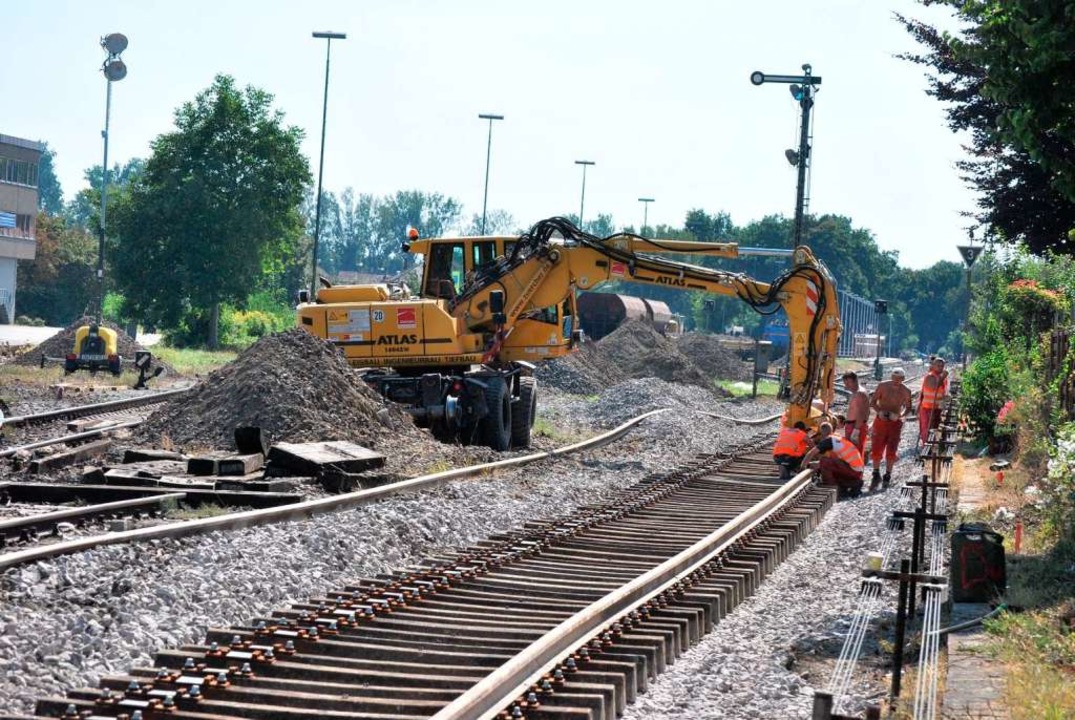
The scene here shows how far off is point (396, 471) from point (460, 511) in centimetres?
371

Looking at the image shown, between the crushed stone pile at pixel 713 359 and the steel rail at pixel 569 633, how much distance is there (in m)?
48.2

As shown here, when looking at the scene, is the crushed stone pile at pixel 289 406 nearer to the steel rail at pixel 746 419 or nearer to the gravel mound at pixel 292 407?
the gravel mound at pixel 292 407

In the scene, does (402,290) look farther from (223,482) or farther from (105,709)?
(105,709)

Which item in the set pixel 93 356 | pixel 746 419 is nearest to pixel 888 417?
pixel 746 419

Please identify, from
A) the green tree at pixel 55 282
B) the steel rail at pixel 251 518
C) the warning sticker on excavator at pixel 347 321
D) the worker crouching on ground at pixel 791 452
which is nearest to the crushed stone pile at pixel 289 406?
the warning sticker on excavator at pixel 347 321

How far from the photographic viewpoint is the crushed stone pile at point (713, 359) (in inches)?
2479

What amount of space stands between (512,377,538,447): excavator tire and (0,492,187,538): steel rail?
11.8 meters

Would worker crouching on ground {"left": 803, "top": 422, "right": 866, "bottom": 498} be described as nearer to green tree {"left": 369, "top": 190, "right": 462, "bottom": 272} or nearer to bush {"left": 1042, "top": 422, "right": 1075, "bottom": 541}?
bush {"left": 1042, "top": 422, "right": 1075, "bottom": 541}

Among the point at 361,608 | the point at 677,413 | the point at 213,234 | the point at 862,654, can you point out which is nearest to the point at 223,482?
the point at 361,608

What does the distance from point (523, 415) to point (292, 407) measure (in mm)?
6455

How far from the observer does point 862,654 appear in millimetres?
10070

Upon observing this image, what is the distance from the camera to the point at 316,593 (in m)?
10.8

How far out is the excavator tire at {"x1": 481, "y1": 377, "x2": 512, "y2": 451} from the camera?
2403cm

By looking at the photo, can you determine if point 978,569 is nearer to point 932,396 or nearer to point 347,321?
point 932,396
